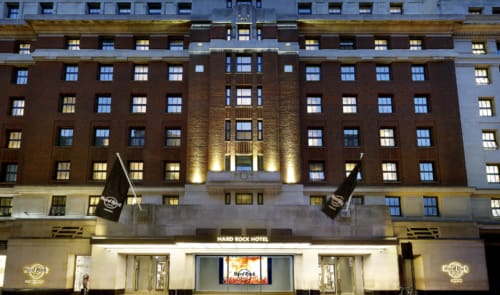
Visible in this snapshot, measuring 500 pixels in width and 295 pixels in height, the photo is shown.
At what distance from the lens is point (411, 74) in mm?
44125

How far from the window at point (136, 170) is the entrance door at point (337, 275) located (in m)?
18.6

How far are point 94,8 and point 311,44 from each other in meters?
23.1

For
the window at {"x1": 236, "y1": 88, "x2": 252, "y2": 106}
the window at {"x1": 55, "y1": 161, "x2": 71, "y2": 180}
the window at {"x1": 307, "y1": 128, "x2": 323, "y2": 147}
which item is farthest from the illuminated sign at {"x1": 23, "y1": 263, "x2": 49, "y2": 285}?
the window at {"x1": 307, "y1": 128, "x2": 323, "y2": 147}

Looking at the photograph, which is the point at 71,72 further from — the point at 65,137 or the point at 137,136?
the point at 137,136

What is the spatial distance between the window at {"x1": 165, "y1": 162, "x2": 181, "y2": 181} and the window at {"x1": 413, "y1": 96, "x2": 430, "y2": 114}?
2362 cm

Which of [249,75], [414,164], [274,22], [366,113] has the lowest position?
[414,164]

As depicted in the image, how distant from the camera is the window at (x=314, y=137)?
4256cm

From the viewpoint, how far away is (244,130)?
135ft

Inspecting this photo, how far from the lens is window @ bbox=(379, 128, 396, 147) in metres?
42.6

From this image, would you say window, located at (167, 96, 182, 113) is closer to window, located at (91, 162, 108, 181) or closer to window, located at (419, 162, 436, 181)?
window, located at (91, 162, 108, 181)

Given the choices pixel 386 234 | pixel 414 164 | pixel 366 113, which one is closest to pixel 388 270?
pixel 386 234

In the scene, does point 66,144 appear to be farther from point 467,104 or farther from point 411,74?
point 467,104

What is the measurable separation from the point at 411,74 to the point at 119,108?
94.8 ft

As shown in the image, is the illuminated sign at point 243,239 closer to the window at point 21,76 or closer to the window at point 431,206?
the window at point 431,206
